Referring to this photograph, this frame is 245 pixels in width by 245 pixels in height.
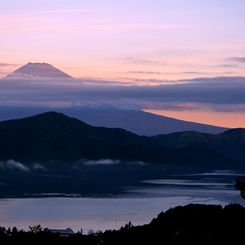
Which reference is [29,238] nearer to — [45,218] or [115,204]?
[45,218]

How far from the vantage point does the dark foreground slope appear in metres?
29.3

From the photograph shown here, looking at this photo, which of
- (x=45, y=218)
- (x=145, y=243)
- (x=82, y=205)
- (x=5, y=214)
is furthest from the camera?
(x=82, y=205)

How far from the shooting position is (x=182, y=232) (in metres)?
30.0

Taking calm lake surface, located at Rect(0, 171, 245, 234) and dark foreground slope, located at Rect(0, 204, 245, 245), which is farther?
calm lake surface, located at Rect(0, 171, 245, 234)

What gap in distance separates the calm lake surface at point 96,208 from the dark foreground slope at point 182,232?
36.7 m

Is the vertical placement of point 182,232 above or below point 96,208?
above

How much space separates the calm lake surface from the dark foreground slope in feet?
121

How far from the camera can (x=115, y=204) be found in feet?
359

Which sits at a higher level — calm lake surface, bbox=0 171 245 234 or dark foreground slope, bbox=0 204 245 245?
dark foreground slope, bbox=0 204 245 245

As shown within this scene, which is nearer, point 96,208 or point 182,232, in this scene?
point 182,232

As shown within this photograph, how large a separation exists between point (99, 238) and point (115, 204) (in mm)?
78094

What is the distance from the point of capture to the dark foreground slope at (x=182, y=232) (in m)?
29.3

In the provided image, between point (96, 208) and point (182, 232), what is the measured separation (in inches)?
2851

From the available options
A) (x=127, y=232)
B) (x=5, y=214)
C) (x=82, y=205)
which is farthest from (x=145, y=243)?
(x=82, y=205)
